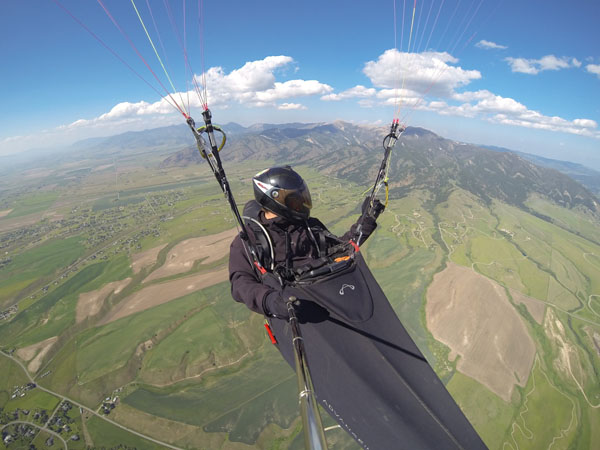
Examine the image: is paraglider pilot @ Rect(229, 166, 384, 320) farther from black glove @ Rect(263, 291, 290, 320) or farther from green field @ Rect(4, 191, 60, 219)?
green field @ Rect(4, 191, 60, 219)

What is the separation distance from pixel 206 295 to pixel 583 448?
1734 inches

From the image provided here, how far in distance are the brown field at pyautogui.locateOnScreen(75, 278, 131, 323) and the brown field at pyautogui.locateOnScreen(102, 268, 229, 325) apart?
3.78 meters

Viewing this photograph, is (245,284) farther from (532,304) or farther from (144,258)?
(144,258)

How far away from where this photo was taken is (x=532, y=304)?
38.6m

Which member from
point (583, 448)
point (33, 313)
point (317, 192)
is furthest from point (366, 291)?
point (317, 192)

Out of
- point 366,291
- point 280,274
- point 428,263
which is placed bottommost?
point 428,263

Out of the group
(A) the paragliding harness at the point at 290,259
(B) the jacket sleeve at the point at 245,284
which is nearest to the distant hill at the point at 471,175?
(A) the paragliding harness at the point at 290,259

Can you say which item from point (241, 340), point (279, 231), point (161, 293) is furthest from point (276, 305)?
point (161, 293)

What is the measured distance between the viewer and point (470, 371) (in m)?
27.6

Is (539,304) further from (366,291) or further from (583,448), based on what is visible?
(366,291)

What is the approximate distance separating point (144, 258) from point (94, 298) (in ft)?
42.1

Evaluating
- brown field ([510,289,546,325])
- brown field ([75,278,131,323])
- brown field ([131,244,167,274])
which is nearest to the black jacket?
brown field ([510,289,546,325])

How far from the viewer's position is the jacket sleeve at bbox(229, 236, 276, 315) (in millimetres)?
2943

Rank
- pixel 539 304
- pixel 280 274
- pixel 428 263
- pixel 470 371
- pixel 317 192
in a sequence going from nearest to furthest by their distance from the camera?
pixel 280 274 → pixel 470 371 → pixel 539 304 → pixel 428 263 → pixel 317 192
